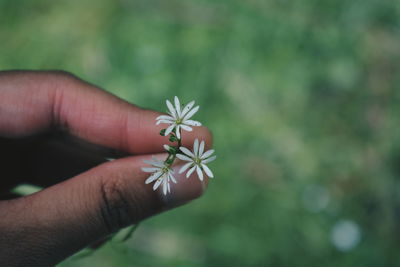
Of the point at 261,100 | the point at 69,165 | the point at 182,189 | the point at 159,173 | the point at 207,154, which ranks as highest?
the point at 261,100

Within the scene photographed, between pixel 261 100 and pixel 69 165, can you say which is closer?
pixel 69 165

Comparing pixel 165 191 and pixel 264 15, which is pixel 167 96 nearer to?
pixel 264 15

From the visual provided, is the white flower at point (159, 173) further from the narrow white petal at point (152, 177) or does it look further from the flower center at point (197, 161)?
the flower center at point (197, 161)

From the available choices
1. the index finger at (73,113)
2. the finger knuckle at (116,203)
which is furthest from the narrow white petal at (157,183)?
the index finger at (73,113)

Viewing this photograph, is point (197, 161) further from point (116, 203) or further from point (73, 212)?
point (73, 212)

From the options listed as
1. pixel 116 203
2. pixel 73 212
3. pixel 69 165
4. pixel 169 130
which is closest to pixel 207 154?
pixel 169 130

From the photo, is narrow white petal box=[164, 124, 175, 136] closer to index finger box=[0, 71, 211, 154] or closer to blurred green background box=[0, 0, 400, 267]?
index finger box=[0, 71, 211, 154]

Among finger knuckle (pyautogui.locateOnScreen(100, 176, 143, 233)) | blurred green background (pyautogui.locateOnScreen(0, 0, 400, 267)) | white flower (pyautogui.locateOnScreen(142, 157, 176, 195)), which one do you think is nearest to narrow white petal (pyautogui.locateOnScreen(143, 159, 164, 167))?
white flower (pyautogui.locateOnScreen(142, 157, 176, 195))
